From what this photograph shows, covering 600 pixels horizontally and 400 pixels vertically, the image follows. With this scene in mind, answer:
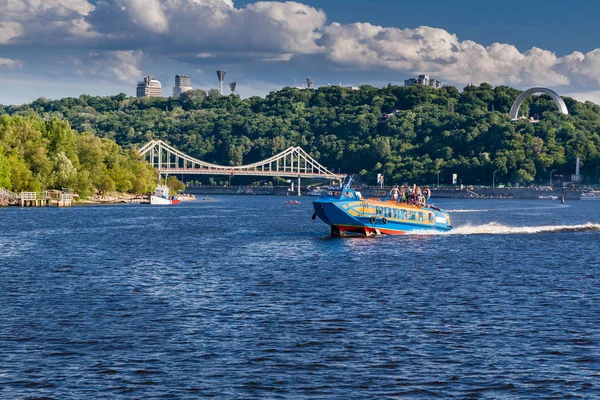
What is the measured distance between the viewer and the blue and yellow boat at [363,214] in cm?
7631

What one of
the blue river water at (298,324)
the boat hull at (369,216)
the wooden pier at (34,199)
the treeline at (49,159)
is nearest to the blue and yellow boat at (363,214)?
the boat hull at (369,216)

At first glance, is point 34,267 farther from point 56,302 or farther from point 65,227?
point 65,227

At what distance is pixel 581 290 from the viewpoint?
151ft

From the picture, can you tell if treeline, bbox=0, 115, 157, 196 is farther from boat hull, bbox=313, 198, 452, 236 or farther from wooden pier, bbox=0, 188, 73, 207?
boat hull, bbox=313, 198, 452, 236

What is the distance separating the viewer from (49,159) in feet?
518

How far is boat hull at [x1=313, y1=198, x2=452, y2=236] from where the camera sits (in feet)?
251

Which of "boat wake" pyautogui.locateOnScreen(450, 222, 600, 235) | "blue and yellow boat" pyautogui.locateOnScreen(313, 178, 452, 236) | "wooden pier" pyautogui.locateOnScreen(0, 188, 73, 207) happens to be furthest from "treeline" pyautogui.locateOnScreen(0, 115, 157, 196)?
"blue and yellow boat" pyautogui.locateOnScreen(313, 178, 452, 236)

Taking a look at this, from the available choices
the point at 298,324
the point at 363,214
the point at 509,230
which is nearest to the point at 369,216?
the point at 363,214

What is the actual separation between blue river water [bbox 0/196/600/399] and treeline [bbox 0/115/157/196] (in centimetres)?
8706

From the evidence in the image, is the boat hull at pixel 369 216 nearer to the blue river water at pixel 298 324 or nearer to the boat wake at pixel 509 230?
the blue river water at pixel 298 324

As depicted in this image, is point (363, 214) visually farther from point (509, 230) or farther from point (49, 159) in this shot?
point (49, 159)

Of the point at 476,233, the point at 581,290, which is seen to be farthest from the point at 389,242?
the point at 581,290

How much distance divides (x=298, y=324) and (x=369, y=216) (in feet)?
141

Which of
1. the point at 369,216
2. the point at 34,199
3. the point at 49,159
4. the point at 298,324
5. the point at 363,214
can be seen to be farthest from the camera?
the point at 49,159
